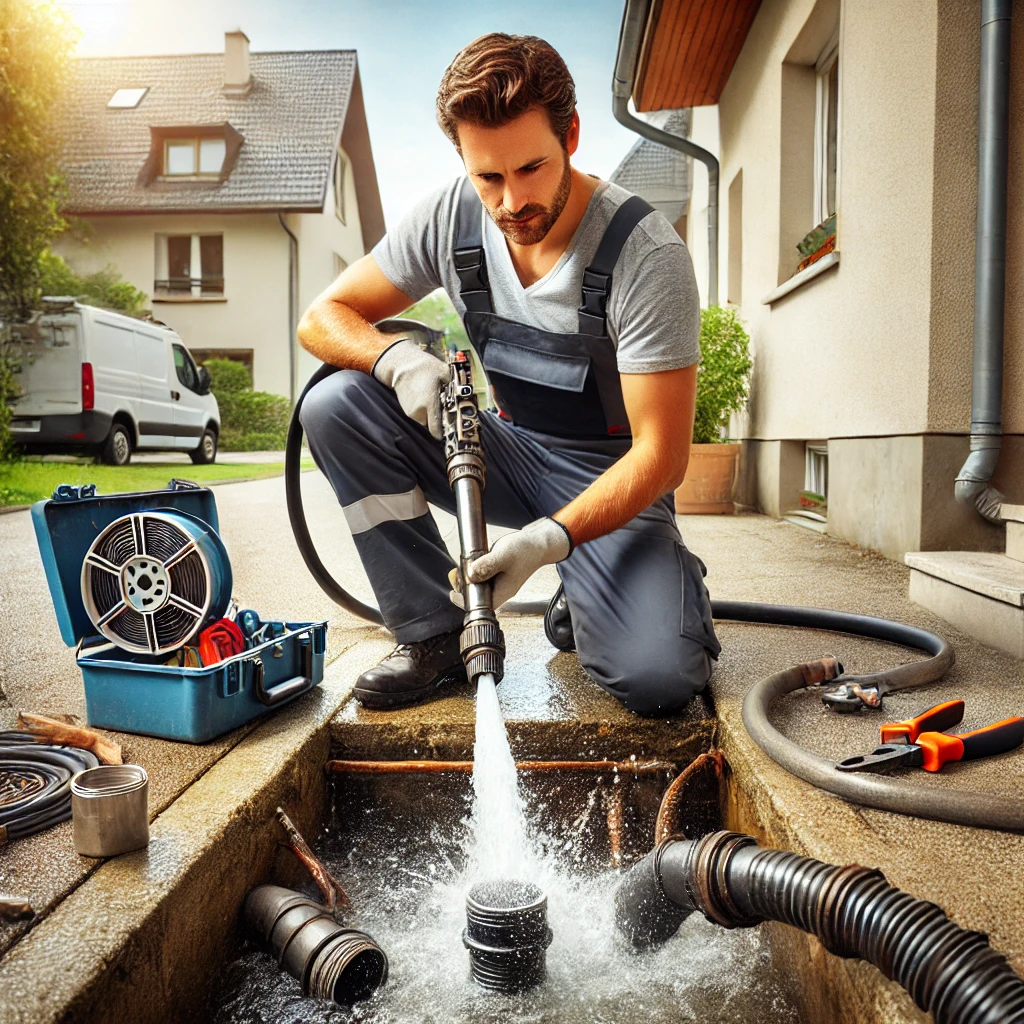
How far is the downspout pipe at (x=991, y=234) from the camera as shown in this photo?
2.72 m

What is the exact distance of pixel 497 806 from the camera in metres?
1.60

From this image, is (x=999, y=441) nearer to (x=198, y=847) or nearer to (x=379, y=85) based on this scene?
(x=198, y=847)

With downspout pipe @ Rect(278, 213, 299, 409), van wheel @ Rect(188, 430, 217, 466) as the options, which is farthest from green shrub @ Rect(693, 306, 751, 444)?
downspout pipe @ Rect(278, 213, 299, 409)

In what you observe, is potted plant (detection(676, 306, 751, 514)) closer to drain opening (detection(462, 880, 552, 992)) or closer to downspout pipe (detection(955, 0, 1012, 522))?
downspout pipe (detection(955, 0, 1012, 522))

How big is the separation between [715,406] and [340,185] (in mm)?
14754

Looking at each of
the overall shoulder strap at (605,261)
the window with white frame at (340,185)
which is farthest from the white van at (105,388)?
the window with white frame at (340,185)

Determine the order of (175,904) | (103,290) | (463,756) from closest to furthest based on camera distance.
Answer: (175,904) → (463,756) → (103,290)

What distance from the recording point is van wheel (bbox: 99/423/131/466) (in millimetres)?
7648

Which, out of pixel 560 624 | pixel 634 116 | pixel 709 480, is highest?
pixel 634 116

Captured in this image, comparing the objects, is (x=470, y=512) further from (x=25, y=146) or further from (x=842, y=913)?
(x=25, y=146)

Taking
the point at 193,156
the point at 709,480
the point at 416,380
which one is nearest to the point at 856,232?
the point at 709,480

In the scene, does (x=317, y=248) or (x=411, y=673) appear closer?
(x=411, y=673)

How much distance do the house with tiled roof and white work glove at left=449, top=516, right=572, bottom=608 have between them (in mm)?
13520

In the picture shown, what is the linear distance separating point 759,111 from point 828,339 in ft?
7.85
